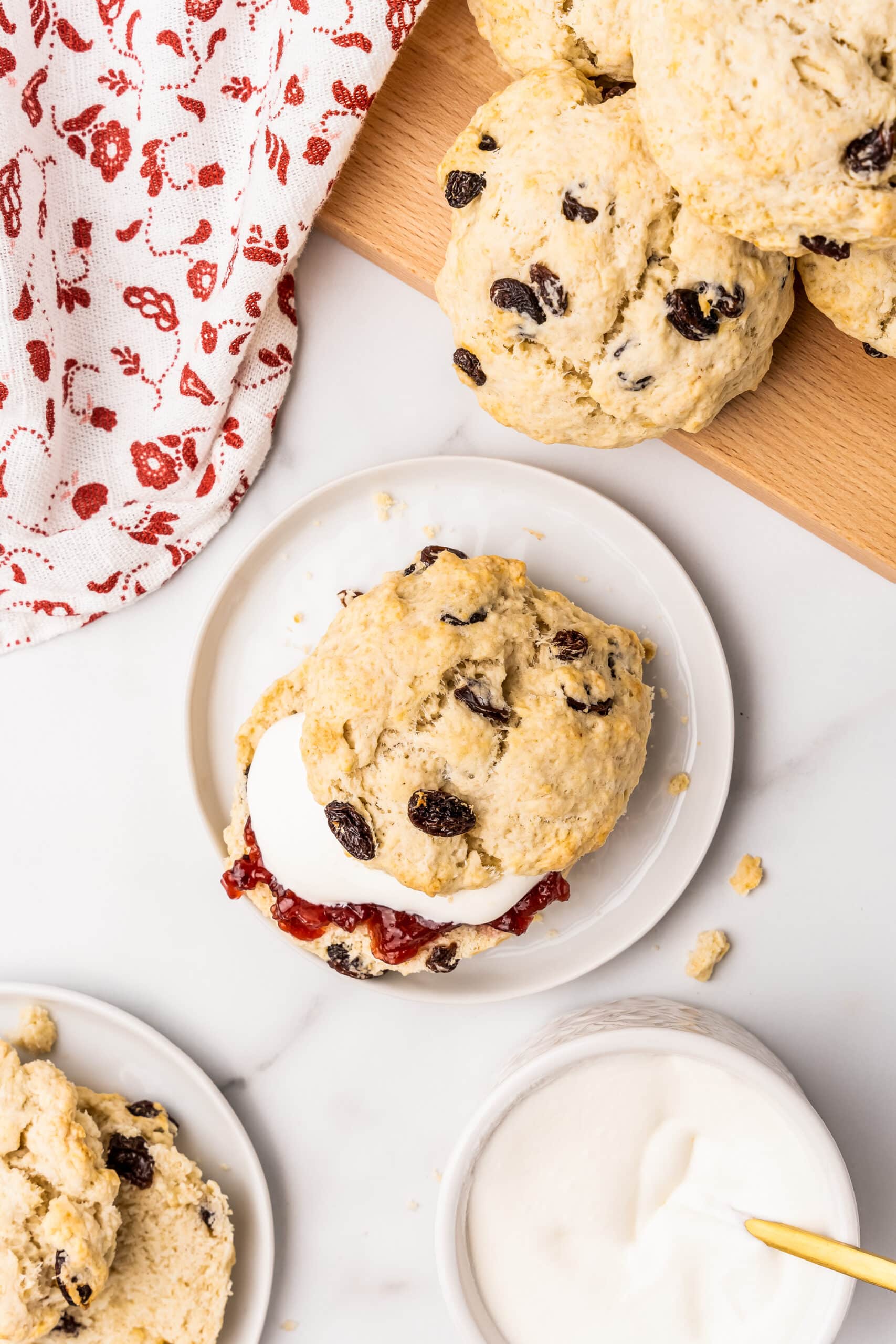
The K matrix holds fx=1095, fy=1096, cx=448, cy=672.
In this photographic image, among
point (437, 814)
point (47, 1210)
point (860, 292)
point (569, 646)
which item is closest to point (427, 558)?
point (569, 646)

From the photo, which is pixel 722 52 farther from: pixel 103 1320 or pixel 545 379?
pixel 103 1320

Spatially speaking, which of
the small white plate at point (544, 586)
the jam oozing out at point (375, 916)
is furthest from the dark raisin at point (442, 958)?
the small white plate at point (544, 586)

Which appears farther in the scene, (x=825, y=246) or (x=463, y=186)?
(x=463, y=186)

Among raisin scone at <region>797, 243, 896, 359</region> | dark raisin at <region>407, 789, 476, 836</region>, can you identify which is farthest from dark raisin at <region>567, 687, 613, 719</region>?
raisin scone at <region>797, 243, 896, 359</region>

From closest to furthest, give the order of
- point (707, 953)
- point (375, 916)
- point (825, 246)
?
point (825, 246)
point (375, 916)
point (707, 953)

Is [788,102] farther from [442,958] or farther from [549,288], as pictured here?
[442,958]

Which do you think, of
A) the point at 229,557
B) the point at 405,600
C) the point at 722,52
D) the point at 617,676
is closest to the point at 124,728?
the point at 229,557

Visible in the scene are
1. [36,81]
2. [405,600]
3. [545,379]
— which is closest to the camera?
[545,379]
